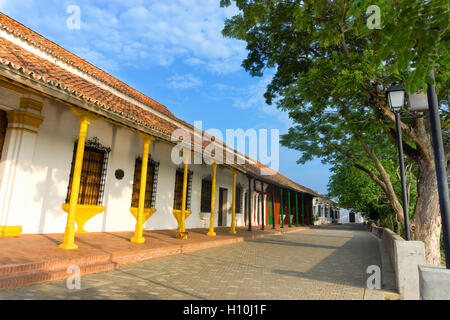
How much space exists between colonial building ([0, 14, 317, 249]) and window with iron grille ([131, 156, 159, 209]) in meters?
0.04

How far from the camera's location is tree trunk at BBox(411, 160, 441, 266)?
22.0 ft

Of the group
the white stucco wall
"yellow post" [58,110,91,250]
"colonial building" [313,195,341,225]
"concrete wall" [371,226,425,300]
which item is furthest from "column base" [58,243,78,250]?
"colonial building" [313,195,341,225]

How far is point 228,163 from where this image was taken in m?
10.4

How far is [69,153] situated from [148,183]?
3.05m

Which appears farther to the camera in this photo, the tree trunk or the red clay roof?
the tree trunk

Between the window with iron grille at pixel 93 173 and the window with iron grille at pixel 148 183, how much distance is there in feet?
4.23

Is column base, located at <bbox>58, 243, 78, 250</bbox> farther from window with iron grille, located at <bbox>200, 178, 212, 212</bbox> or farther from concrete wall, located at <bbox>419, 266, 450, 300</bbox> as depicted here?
window with iron grille, located at <bbox>200, 178, 212, 212</bbox>

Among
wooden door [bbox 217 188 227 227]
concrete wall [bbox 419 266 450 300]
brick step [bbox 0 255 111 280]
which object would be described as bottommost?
brick step [bbox 0 255 111 280]

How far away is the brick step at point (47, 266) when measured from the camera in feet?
11.8

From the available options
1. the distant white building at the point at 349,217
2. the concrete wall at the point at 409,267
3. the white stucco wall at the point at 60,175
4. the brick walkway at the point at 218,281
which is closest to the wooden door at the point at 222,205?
the white stucco wall at the point at 60,175

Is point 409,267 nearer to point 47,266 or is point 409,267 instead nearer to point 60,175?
point 47,266

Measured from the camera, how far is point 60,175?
7035mm
